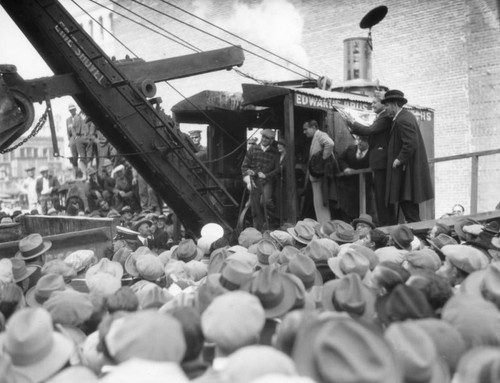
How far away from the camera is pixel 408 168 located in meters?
7.10

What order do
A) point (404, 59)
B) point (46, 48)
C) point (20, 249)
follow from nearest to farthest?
point (20, 249), point (46, 48), point (404, 59)

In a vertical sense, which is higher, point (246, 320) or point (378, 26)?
point (378, 26)

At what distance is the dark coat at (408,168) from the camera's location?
703cm

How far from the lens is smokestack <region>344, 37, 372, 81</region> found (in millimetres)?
14227

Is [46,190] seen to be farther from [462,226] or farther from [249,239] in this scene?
[462,226]

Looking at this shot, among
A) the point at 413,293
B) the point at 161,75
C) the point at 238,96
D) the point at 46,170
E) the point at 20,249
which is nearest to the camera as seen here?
the point at 413,293

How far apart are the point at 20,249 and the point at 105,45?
2145cm

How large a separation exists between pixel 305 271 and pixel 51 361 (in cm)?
154

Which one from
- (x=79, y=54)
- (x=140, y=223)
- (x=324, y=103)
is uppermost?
(x=79, y=54)

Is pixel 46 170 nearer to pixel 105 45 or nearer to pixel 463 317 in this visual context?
pixel 105 45

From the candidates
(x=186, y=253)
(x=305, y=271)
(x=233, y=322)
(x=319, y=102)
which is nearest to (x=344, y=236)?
(x=186, y=253)

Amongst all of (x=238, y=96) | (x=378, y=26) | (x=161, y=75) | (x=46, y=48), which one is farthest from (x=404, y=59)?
(x=46, y=48)

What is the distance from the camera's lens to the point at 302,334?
1846mm

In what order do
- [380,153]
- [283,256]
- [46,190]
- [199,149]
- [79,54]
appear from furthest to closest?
1. [46,190]
2. [199,149]
3. [79,54]
4. [380,153]
5. [283,256]
